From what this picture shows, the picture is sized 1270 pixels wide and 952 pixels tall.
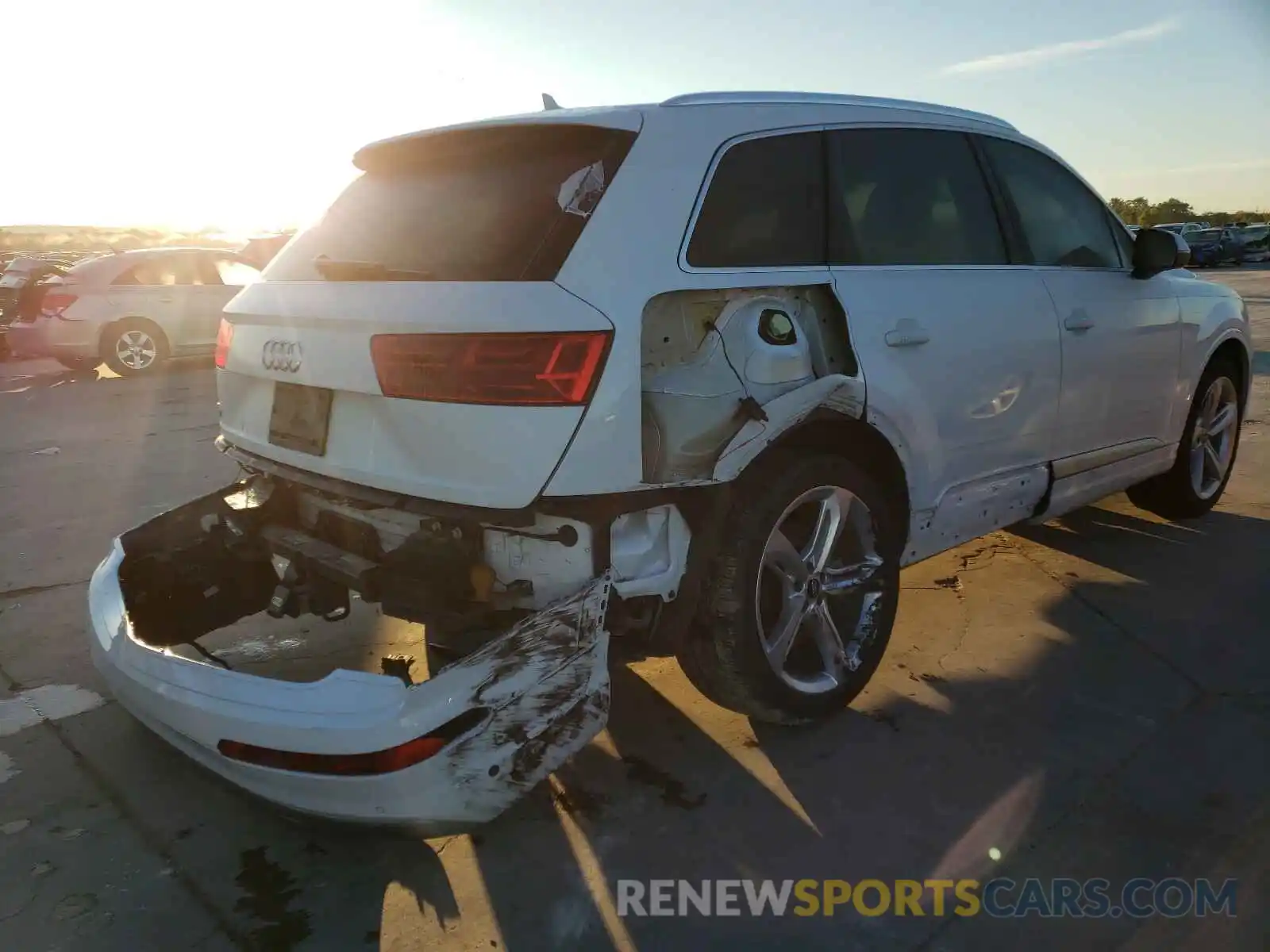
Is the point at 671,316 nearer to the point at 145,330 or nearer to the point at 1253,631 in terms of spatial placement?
the point at 1253,631

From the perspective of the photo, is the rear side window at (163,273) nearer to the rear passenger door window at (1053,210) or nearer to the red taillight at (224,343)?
the red taillight at (224,343)

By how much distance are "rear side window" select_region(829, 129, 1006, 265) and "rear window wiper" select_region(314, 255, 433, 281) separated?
128 cm

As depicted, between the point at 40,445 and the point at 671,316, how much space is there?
7048 mm

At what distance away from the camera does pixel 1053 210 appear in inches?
158

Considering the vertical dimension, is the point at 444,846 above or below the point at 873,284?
below

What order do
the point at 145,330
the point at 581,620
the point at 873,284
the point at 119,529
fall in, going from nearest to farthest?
1. the point at 581,620
2. the point at 873,284
3. the point at 119,529
4. the point at 145,330

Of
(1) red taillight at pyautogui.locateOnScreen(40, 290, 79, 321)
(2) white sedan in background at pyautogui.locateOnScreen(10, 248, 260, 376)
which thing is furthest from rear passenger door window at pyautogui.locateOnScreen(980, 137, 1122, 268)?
(1) red taillight at pyautogui.locateOnScreen(40, 290, 79, 321)

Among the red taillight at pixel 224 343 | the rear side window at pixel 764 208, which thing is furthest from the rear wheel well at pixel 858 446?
the red taillight at pixel 224 343

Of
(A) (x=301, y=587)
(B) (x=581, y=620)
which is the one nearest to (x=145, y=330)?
(A) (x=301, y=587)

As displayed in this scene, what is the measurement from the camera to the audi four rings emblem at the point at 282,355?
277 centimetres

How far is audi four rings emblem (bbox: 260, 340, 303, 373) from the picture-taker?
2771mm

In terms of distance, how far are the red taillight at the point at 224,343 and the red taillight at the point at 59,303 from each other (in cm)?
1027

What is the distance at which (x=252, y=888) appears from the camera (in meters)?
2.34

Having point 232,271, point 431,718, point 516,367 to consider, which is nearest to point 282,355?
point 516,367
